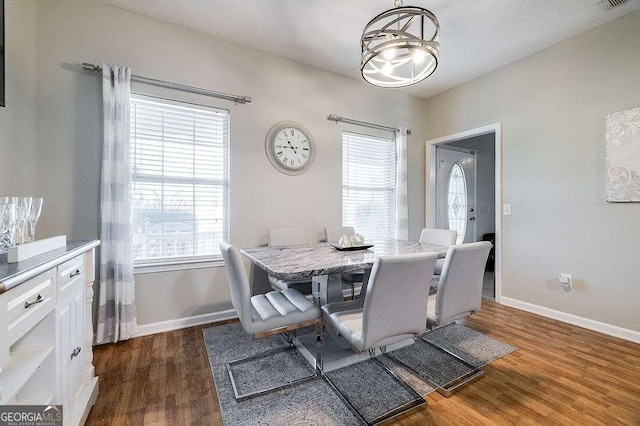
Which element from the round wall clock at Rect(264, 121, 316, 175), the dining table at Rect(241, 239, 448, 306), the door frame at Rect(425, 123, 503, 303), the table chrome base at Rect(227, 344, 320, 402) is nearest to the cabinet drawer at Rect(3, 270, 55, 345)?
the dining table at Rect(241, 239, 448, 306)

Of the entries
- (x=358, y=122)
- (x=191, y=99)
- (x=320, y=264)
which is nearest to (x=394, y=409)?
(x=320, y=264)

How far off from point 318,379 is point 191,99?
2740 millimetres

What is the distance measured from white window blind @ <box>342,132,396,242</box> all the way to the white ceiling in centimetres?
114

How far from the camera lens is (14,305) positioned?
2.81ft

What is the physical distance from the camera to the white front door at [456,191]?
4.37m

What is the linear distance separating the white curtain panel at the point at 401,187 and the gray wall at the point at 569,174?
106cm

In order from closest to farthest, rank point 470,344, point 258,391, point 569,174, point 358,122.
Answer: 1. point 258,391
2. point 470,344
3. point 569,174
4. point 358,122

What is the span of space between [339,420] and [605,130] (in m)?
3.40

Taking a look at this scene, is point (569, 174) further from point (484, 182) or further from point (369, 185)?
point (484, 182)

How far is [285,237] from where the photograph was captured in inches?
114

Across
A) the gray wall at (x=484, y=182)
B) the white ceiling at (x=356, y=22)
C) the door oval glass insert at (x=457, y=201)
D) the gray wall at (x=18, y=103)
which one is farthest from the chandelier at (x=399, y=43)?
the gray wall at (x=484, y=182)

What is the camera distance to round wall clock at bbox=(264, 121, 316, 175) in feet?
9.98

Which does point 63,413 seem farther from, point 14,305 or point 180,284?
point 180,284

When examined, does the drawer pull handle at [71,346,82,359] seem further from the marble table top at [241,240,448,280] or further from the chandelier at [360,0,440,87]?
the chandelier at [360,0,440,87]
